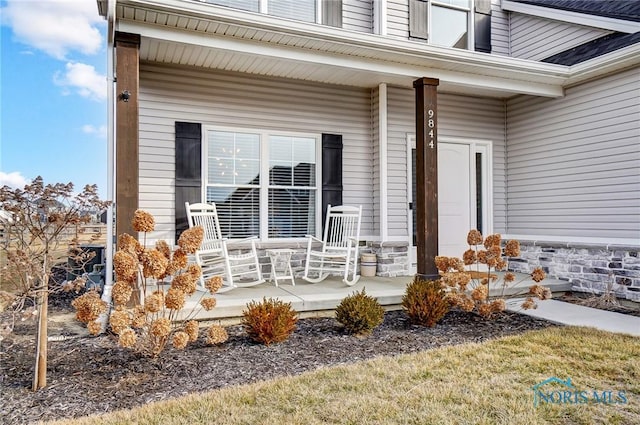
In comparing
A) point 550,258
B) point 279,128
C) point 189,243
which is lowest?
point 550,258

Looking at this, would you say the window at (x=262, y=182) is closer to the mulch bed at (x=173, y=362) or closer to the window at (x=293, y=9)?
the window at (x=293, y=9)

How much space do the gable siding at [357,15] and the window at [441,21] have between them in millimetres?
622

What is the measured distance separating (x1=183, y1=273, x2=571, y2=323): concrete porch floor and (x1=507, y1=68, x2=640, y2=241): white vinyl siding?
944 millimetres

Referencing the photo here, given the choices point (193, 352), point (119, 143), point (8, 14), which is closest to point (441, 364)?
point (193, 352)

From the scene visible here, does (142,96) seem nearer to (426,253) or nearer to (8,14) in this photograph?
(8,14)

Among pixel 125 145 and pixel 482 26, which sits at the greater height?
pixel 482 26

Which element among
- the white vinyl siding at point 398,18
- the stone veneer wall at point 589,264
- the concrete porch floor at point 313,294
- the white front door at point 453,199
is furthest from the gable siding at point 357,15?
the stone veneer wall at point 589,264

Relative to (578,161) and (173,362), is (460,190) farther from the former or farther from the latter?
(173,362)

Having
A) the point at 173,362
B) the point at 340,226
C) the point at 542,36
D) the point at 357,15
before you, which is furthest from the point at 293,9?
the point at 173,362

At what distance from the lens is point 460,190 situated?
249 inches

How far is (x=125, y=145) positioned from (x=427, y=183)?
3.08 meters

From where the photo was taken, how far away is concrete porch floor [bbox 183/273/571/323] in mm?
3820

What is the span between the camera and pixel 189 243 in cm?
285

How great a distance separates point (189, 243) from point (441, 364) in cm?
186
